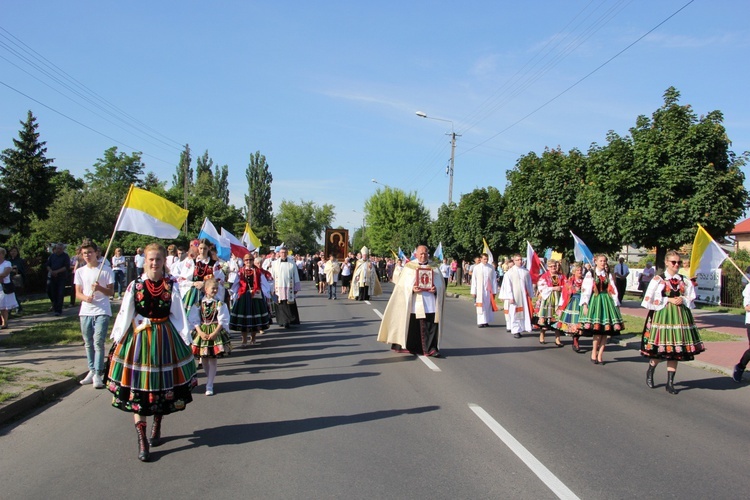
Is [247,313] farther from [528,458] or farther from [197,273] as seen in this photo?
[528,458]

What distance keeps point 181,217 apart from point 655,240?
42.9 feet

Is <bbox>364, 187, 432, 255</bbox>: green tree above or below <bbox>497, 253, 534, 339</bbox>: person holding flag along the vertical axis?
above

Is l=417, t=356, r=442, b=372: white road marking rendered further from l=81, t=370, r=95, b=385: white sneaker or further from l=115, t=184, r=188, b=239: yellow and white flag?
l=81, t=370, r=95, b=385: white sneaker

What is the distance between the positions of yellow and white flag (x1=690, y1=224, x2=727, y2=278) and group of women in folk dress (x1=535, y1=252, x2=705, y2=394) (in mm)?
585

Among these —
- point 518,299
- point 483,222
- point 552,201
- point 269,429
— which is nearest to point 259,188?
point 483,222

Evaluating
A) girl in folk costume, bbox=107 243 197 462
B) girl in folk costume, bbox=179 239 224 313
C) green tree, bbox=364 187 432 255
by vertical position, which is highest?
green tree, bbox=364 187 432 255

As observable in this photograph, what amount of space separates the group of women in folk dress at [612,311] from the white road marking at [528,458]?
10.2 feet

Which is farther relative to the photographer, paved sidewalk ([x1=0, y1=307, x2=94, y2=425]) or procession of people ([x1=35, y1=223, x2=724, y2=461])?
paved sidewalk ([x1=0, y1=307, x2=94, y2=425])

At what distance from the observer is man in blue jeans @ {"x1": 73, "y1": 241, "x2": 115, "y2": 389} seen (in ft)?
26.2

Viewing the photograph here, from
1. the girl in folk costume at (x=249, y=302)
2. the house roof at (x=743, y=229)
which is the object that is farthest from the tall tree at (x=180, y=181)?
the house roof at (x=743, y=229)

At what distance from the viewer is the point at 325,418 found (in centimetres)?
658

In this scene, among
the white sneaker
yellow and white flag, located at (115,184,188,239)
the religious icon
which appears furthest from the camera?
the religious icon

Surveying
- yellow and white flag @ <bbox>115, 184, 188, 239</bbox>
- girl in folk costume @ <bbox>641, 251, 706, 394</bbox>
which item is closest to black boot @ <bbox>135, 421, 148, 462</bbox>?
yellow and white flag @ <bbox>115, 184, 188, 239</bbox>

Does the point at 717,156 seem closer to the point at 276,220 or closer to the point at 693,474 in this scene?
the point at 693,474
